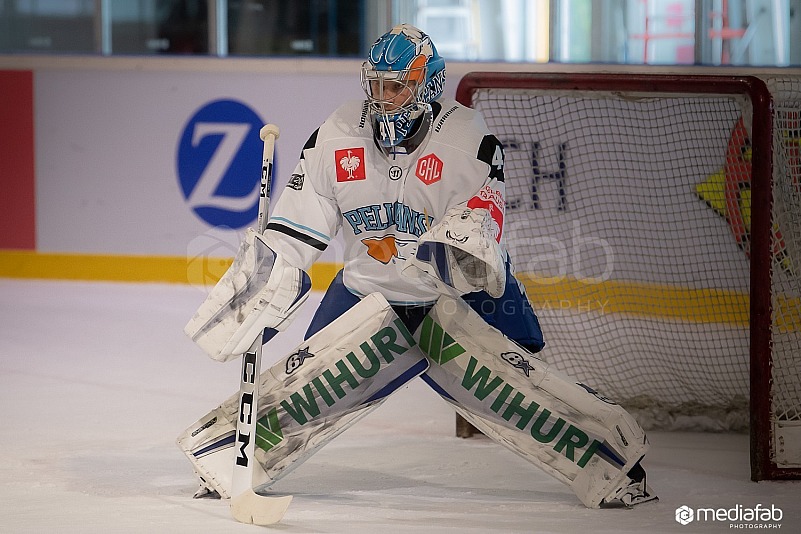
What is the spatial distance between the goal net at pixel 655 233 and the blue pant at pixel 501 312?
2.10ft

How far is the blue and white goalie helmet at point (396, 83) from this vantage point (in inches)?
108

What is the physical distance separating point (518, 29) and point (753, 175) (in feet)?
11.5

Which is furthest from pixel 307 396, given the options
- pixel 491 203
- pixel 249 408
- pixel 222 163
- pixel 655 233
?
pixel 222 163

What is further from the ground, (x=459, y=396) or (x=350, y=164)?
(x=350, y=164)

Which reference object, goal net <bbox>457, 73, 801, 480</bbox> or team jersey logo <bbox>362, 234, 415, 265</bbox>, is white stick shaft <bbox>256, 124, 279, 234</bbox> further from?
goal net <bbox>457, 73, 801, 480</bbox>

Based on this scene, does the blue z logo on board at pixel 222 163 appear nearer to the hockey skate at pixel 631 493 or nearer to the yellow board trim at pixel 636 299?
the yellow board trim at pixel 636 299

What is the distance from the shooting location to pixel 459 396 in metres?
2.83

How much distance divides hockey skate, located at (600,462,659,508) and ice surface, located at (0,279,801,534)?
0.09 ft

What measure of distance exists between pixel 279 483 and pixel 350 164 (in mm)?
849

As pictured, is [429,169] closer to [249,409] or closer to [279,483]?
[249,409]

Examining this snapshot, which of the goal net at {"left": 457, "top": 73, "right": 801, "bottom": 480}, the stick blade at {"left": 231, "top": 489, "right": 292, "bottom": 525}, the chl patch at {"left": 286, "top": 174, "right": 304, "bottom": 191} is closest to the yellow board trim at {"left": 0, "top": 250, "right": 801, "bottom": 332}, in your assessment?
the goal net at {"left": 457, "top": 73, "right": 801, "bottom": 480}

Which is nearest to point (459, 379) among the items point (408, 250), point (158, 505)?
point (408, 250)

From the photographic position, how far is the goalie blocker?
275cm

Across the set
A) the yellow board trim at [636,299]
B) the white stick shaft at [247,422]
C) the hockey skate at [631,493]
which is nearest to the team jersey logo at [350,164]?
the white stick shaft at [247,422]
